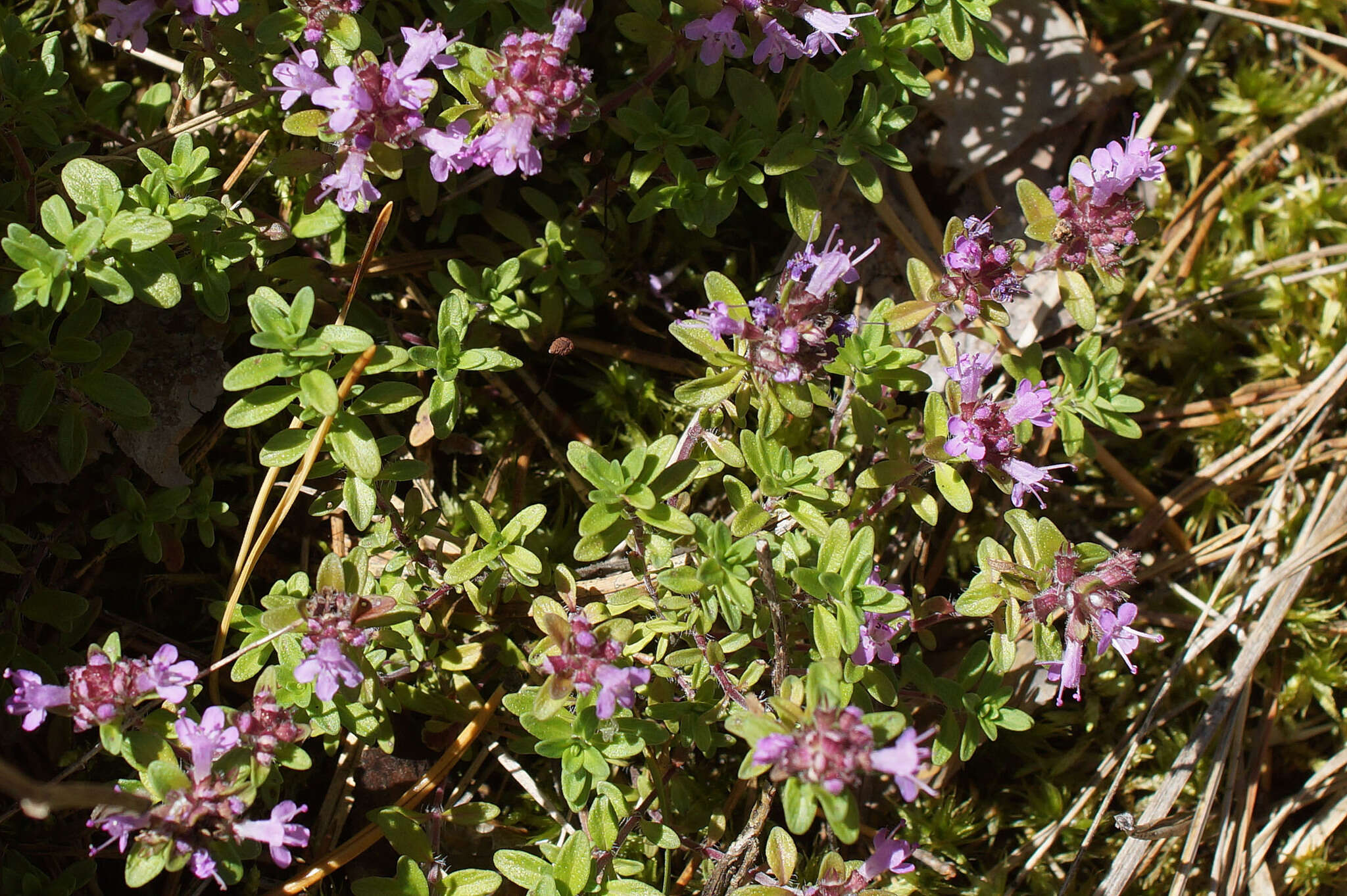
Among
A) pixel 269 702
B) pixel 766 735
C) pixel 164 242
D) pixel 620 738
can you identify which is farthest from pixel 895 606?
pixel 164 242

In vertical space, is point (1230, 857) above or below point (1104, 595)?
below

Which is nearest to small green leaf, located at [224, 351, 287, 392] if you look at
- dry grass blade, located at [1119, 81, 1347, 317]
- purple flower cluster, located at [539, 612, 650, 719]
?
purple flower cluster, located at [539, 612, 650, 719]

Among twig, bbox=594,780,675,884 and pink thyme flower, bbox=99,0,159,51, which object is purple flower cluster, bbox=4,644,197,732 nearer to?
twig, bbox=594,780,675,884

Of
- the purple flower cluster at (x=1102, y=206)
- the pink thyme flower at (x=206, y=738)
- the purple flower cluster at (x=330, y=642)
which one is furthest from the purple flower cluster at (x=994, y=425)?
the pink thyme flower at (x=206, y=738)

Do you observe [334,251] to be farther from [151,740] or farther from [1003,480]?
[1003,480]

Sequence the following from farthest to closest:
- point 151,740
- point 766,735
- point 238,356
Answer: point 238,356, point 151,740, point 766,735

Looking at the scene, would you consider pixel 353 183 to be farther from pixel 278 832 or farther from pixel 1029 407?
pixel 1029 407

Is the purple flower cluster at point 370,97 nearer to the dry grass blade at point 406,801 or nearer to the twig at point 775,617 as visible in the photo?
the twig at point 775,617
